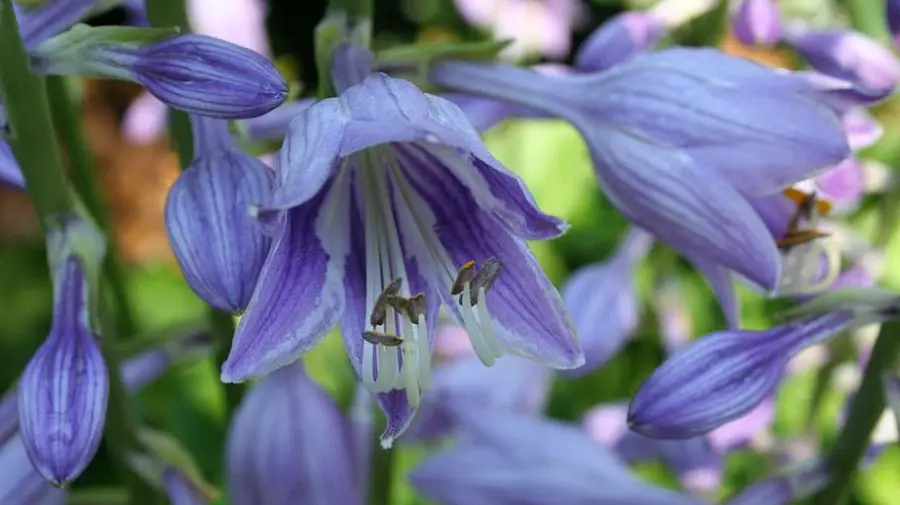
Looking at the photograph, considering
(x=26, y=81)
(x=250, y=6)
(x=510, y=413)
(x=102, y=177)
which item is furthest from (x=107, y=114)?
(x=26, y=81)

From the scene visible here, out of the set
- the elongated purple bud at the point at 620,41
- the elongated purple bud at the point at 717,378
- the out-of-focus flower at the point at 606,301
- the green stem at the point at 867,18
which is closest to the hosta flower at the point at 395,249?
the elongated purple bud at the point at 717,378

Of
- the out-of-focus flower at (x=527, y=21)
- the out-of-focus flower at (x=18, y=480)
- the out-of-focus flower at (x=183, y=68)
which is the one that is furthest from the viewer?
the out-of-focus flower at (x=527, y=21)

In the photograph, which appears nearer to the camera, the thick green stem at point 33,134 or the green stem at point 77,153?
the thick green stem at point 33,134

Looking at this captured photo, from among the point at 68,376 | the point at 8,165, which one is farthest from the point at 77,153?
the point at 68,376

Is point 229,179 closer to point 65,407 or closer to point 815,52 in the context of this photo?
point 65,407

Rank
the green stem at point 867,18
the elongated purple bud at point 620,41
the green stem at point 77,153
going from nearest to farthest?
the elongated purple bud at point 620,41 → the green stem at point 77,153 → the green stem at point 867,18

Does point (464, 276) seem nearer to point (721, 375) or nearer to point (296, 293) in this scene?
point (296, 293)

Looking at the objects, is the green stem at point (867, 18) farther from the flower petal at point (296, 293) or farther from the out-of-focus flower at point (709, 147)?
the flower petal at point (296, 293)

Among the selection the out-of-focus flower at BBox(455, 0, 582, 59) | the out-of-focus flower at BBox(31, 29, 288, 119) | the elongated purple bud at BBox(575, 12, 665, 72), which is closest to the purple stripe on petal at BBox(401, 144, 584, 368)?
the out-of-focus flower at BBox(31, 29, 288, 119)

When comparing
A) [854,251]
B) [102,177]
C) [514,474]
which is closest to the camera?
[514,474]
